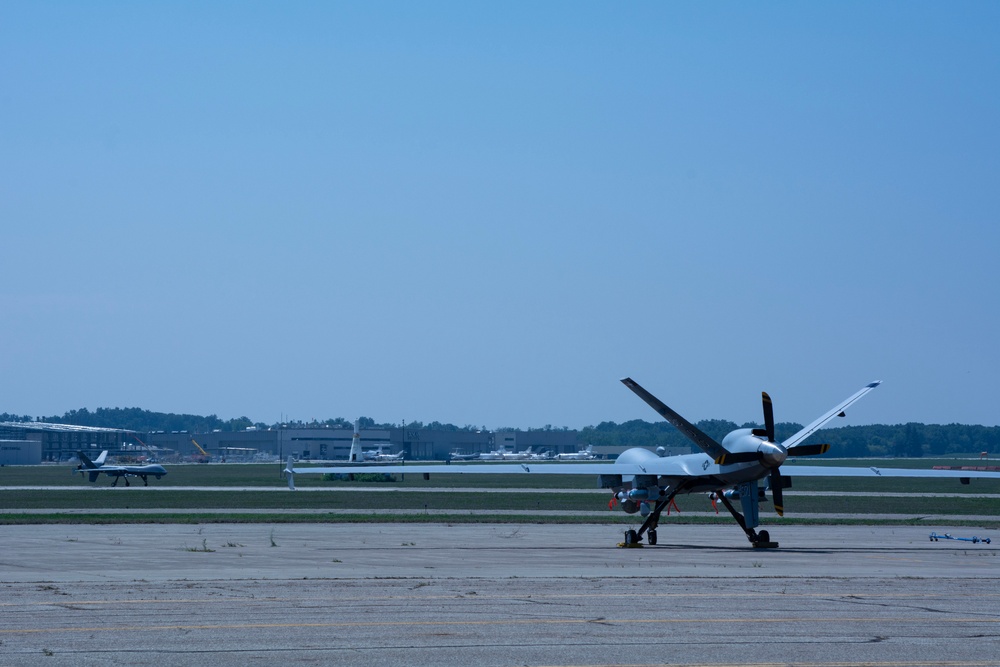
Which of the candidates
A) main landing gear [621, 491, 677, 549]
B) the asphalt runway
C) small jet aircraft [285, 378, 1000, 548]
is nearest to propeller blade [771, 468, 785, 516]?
small jet aircraft [285, 378, 1000, 548]

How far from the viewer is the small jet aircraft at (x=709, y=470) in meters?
28.2

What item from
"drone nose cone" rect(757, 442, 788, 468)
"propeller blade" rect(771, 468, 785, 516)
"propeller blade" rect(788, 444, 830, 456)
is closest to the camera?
"propeller blade" rect(788, 444, 830, 456)

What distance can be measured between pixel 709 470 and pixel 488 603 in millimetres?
13927

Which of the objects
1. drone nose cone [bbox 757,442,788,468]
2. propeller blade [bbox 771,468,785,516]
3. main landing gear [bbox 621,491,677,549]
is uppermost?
drone nose cone [bbox 757,442,788,468]

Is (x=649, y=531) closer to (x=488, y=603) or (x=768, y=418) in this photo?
(x=768, y=418)

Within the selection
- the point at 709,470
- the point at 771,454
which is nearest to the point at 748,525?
the point at 709,470

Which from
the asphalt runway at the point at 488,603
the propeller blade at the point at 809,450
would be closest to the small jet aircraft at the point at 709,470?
the propeller blade at the point at 809,450

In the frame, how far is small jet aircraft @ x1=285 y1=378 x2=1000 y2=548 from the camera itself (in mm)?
28177

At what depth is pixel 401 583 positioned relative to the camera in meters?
20.1

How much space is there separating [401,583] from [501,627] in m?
5.89

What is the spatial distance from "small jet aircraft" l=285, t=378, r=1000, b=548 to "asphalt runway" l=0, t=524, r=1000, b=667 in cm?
134

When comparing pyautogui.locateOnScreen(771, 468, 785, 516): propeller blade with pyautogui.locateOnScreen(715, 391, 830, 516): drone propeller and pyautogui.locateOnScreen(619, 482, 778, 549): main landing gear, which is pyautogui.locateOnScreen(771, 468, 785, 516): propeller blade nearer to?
pyautogui.locateOnScreen(715, 391, 830, 516): drone propeller

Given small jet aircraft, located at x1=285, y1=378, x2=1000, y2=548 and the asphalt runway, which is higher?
small jet aircraft, located at x1=285, y1=378, x2=1000, y2=548

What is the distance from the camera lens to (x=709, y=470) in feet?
97.7
